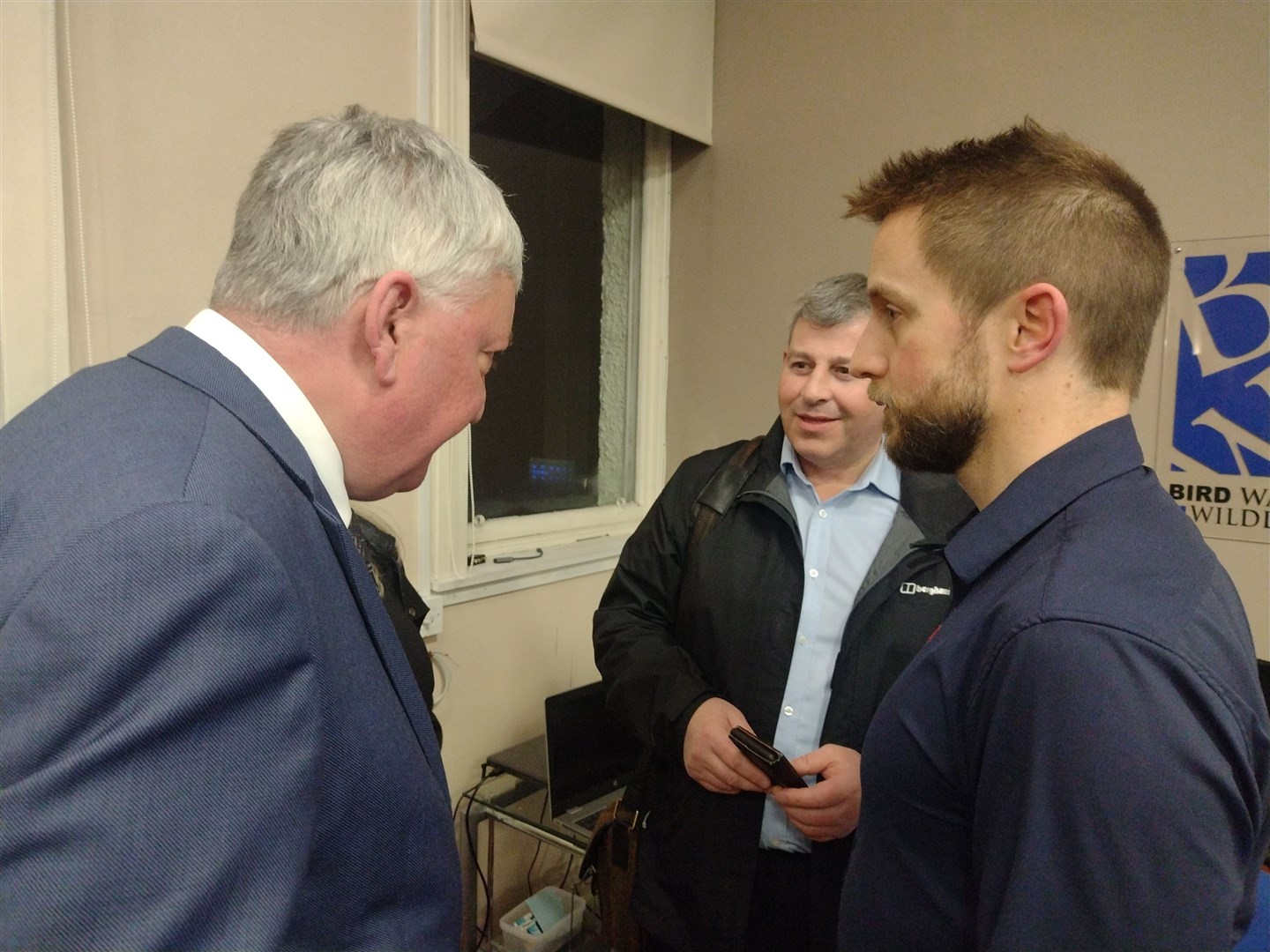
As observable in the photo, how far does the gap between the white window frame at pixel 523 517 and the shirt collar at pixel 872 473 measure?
0.88m

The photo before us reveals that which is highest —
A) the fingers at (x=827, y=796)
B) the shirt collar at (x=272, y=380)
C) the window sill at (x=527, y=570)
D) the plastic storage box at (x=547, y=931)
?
the shirt collar at (x=272, y=380)

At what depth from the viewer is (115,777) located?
511 mm

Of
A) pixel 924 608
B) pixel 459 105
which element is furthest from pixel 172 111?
pixel 924 608

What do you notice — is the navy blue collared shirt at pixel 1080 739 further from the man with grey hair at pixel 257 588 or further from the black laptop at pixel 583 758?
the black laptop at pixel 583 758

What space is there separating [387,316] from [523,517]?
1.68 metres

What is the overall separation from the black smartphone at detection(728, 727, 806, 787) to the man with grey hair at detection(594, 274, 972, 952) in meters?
0.02

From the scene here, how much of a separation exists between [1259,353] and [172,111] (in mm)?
2308

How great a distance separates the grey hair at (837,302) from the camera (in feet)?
5.01

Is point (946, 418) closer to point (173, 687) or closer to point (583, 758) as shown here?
point (173, 687)

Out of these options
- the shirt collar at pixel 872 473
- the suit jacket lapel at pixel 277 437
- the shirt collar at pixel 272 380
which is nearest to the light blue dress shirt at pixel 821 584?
the shirt collar at pixel 872 473

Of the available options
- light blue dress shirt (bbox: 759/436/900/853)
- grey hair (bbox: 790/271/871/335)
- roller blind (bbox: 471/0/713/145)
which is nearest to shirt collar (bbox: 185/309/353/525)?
light blue dress shirt (bbox: 759/436/900/853)

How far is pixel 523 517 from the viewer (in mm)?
2461

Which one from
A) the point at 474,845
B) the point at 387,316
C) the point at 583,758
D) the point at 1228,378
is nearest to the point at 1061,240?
the point at 387,316

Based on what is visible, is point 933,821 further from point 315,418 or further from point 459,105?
point 459,105
